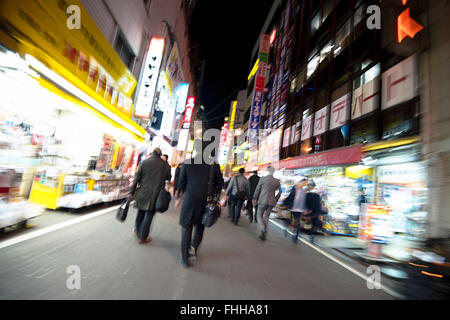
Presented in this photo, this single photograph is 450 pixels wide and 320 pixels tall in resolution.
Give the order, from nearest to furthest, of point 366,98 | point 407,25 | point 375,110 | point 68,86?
point 68,86 → point 407,25 → point 375,110 → point 366,98

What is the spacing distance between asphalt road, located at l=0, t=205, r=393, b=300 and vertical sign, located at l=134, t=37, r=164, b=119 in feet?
23.5

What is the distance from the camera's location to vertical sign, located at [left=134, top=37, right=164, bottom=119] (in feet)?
35.7

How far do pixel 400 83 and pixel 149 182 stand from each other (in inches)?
344

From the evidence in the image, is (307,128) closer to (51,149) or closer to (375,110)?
(375,110)

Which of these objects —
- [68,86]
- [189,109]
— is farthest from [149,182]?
[189,109]

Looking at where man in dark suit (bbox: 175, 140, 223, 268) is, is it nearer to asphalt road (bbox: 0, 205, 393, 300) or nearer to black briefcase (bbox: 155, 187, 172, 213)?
asphalt road (bbox: 0, 205, 393, 300)

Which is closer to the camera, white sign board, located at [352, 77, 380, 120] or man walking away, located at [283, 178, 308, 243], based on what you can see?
man walking away, located at [283, 178, 308, 243]

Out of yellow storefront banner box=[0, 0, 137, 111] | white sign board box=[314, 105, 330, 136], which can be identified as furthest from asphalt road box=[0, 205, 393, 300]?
white sign board box=[314, 105, 330, 136]

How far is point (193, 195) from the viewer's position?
11.2 ft

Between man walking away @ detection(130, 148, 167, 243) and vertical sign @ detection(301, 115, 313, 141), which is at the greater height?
vertical sign @ detection(301, 115, 313, 141)

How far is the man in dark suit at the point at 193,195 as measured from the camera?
10.8ft

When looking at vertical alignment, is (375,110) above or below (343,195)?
above

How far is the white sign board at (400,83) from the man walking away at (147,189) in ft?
25.8

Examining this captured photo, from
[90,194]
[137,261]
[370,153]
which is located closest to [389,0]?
[370,153]
